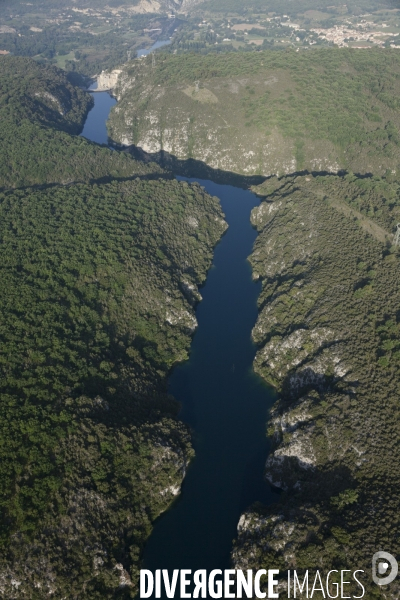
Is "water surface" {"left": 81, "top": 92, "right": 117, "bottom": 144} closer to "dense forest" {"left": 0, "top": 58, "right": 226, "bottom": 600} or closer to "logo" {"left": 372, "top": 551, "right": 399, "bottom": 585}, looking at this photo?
"dense forest" {"left": 0, "top": 58, "right": 226, "bottom": 600}

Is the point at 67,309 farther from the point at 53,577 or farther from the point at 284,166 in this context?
the point at 284,166

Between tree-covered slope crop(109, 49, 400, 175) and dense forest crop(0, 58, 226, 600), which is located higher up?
tree-covered slope crop(109, 49, 400, 175)

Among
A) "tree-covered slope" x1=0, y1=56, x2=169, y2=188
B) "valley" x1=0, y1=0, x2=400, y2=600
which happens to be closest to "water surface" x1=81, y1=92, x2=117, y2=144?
"tree-covered slope" x1=0, y1=56, x2=169, y2=188

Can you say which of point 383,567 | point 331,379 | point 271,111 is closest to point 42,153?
point 271,111

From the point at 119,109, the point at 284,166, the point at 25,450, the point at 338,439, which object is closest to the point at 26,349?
the point at 25,450

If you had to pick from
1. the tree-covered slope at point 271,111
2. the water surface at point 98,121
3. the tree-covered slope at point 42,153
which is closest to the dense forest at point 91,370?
the tree-covered slope at point 42,153

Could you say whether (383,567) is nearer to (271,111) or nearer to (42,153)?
(42,153)
